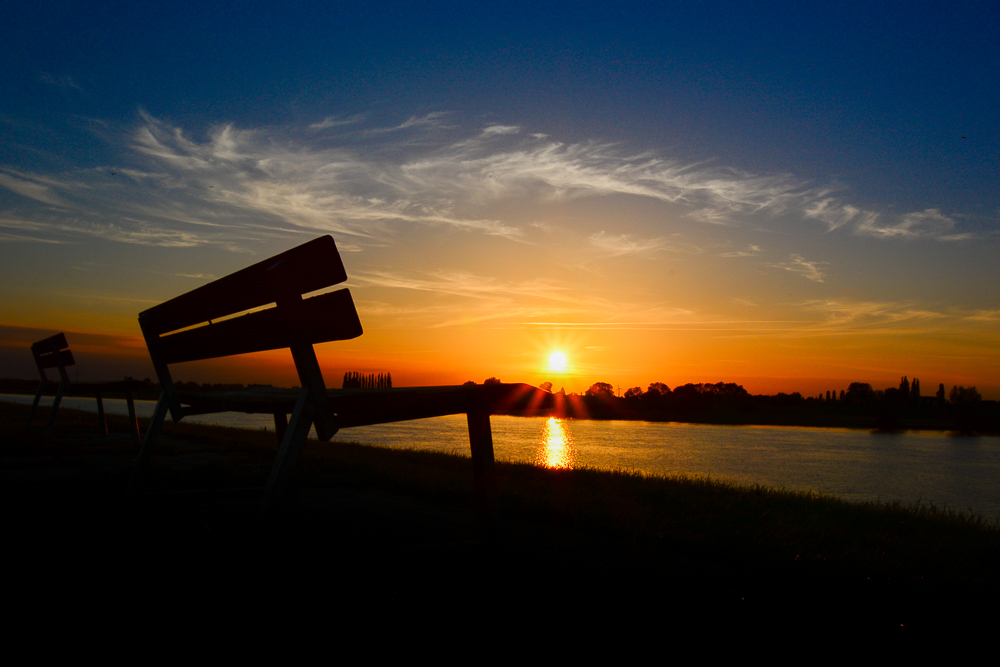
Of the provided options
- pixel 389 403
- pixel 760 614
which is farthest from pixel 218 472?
pixel 760 614

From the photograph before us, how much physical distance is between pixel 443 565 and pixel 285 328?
1.17 meters

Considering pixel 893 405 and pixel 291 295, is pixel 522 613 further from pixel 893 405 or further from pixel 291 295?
pixel 893 405

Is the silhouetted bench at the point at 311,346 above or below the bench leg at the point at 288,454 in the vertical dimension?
above

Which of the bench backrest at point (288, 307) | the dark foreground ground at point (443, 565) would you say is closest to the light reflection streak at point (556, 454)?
the dark foreground ground at point (443, 565)

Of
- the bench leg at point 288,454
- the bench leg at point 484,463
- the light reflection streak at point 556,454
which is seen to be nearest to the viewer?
the bench leg at point 288,454

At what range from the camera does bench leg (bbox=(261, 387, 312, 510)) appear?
2.21m

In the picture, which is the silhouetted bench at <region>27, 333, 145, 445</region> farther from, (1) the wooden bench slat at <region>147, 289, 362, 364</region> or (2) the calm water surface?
(2) the calm water surface

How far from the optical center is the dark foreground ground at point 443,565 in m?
1.92

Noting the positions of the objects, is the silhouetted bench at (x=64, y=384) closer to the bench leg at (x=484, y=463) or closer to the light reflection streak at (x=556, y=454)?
Answer: the bench leg at (x=484, y=463)

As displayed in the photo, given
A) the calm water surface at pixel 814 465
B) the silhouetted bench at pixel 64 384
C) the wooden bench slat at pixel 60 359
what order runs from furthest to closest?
the calm water surface at pixel 814 465 < the wooden bench slat at pixel 60 359 < the silhouetted bench at pixel 64 384

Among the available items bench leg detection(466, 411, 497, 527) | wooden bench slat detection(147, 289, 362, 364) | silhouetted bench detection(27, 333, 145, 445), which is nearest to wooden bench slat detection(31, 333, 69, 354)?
silhouetted bench detection(27, 333, 145, 445)

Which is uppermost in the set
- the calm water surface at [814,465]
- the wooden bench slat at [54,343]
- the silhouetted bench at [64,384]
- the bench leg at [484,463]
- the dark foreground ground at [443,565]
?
the wooden bench slat at [54,343]

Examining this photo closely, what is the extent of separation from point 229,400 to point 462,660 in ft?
6.88

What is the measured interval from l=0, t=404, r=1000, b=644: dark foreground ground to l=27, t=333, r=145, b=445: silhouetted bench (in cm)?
202
